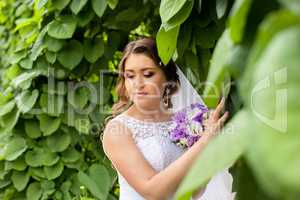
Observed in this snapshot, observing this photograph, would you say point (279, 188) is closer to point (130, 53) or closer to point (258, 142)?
point (258, 142)

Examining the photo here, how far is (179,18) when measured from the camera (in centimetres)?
98

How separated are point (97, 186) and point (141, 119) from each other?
433 millimetres

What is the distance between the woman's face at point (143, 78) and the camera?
1700 mm

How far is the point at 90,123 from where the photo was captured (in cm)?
223

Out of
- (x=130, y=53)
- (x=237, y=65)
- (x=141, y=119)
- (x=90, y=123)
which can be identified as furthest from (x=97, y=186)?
(x=237, y=65)

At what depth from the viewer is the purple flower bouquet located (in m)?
1.37

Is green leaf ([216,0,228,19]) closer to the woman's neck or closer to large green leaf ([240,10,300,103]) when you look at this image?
large green leaf ([240,10,300,103])

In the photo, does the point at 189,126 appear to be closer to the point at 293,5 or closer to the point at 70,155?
the point at 70,155

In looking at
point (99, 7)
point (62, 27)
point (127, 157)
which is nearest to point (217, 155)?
point (127, 157)

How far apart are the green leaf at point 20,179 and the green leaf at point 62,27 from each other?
56 centimetres

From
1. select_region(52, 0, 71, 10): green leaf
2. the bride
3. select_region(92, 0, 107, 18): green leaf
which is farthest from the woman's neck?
select_region(52, 0, 71, 10): green leaf

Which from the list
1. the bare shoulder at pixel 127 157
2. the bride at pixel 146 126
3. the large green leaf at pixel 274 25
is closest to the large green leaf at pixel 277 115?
the large green leaf at pixel 274 25

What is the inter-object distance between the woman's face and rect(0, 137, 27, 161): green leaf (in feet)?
2.11

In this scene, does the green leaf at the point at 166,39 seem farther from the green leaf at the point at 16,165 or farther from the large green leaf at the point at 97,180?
the green leaf at the point at 16,165
